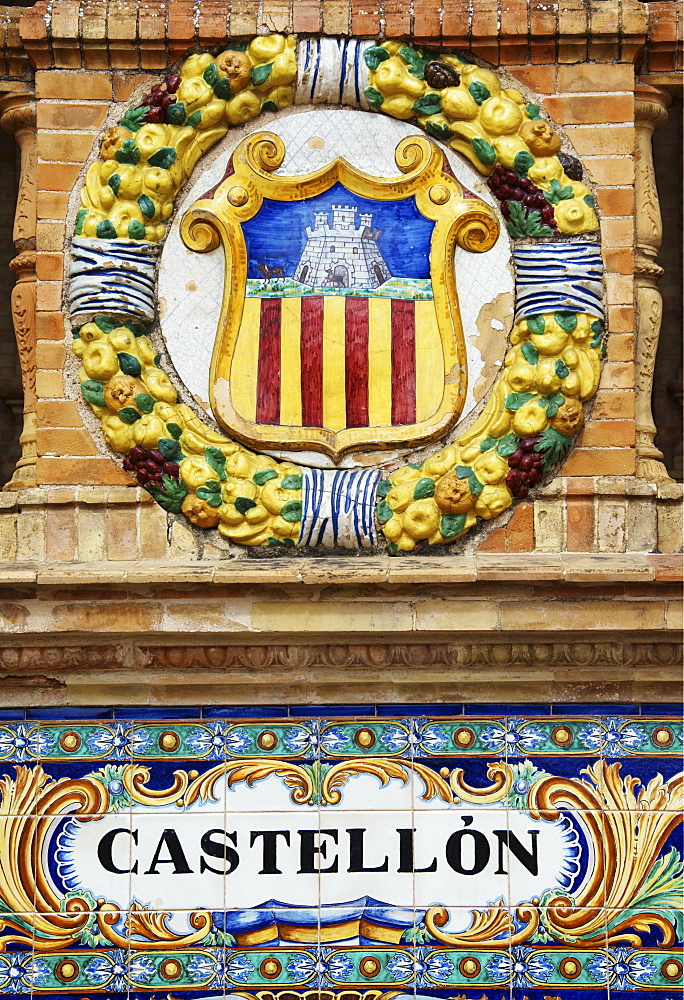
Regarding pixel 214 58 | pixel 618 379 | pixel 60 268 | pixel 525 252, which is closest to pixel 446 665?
pixel 618 379

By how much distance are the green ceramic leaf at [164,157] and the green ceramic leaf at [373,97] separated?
81cm

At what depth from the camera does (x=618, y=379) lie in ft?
17.8

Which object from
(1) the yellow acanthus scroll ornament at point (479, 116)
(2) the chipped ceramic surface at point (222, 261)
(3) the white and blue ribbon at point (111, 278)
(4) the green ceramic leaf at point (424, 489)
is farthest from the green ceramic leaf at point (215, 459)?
(1) the yellow acanthus scroll ornament at point (479, 116)

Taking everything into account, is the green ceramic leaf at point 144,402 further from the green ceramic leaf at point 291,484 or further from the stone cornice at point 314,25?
the stone cornice at point 314,25

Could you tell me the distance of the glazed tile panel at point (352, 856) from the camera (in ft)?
17.1

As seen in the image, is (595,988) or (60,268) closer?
(595,988)

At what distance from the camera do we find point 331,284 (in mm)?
5434

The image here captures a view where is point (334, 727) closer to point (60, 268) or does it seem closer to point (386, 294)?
point (386, 294)

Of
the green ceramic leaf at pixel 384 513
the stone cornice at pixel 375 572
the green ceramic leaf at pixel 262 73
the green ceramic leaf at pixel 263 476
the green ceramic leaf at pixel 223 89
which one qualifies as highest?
the green ceramic leaf at pixel 262 73

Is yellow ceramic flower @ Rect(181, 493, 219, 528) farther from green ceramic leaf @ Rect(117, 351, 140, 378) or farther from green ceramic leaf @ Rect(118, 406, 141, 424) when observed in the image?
green ceramic leaf @ Rect(117, 351, 140, 378)

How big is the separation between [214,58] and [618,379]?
A: 6.80 feet

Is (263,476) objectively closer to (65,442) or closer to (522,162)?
(65,442)

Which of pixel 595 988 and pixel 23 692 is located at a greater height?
pixel 23 692

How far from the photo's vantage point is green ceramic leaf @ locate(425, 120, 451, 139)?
5.45m
